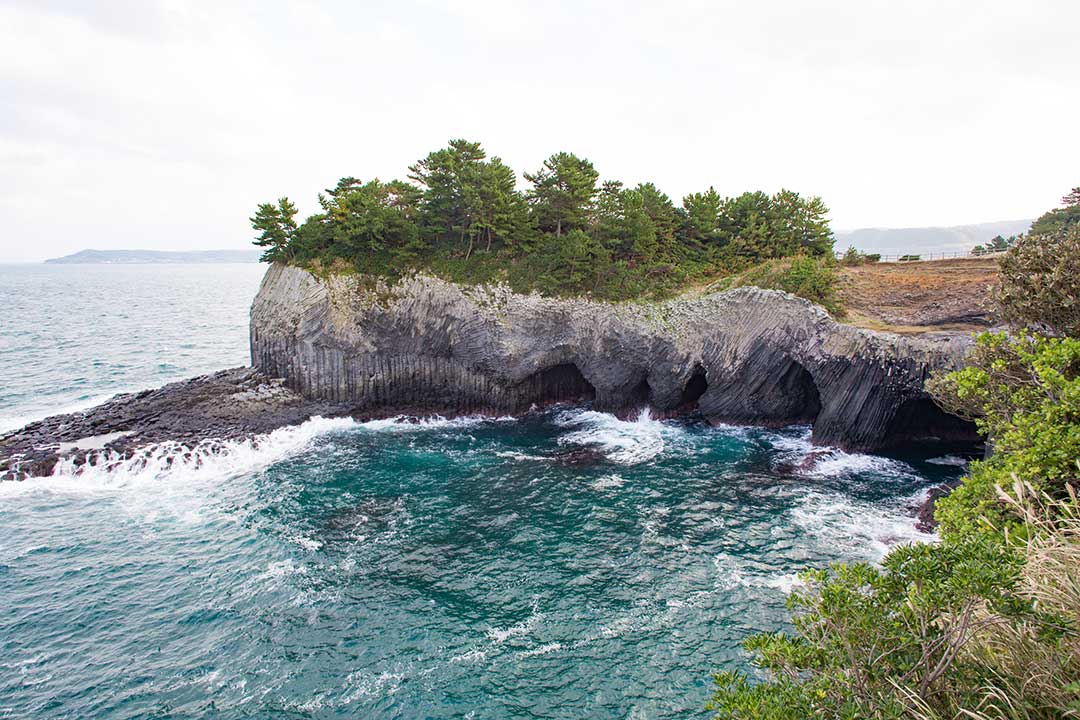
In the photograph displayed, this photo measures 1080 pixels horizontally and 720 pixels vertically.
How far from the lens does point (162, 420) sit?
38.3 m

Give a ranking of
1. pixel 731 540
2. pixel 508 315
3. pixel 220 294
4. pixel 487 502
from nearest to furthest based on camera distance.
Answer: pixel 731 540
pixel 487 502
pixel 508 315
pixel 220 294

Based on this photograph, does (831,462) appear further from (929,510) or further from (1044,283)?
(1044,283)

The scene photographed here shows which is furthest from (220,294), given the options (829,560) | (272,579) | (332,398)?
(829,560)

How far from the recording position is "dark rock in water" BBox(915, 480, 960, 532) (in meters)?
24.6

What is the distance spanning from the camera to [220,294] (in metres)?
160

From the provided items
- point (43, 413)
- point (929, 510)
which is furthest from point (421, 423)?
point (929, 510)

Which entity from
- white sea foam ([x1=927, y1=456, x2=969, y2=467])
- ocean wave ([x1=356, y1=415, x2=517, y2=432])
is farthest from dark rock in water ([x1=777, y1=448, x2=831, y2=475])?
ocean wave ([x1=356, y1=415, x2=517, y2=432])

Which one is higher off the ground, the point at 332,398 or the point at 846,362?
the point at 846,362

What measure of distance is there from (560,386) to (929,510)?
25487 millimetres

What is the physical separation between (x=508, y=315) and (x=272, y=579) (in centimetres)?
2359

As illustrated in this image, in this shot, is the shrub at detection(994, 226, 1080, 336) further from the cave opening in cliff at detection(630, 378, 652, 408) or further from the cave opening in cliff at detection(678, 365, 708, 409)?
the cave opening in cliff at detection(630, 378, 652, 408)

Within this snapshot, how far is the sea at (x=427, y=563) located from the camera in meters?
17.1

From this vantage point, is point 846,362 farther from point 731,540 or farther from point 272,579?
point 272,579

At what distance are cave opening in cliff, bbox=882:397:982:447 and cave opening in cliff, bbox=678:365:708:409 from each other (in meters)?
11.9
